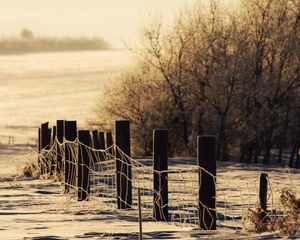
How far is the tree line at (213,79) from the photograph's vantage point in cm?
4184

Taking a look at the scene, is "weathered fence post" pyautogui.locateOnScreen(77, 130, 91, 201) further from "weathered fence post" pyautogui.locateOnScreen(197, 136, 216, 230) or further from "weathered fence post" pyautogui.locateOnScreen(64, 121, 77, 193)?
"weathered fence post" pyautogui.locateOnScreen(197, 136, 216, 230)

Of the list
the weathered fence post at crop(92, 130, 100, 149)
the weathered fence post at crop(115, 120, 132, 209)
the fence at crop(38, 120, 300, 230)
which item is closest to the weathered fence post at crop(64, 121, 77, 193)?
the fence at crop(38, 120, 300, 230)

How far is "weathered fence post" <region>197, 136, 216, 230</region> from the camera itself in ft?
39.4

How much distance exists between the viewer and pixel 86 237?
1120 centimetres

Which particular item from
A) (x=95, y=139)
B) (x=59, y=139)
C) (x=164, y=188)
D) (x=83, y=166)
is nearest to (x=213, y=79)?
(x=95, y=139)

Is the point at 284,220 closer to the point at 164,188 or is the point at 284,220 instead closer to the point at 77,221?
the point at 164,188

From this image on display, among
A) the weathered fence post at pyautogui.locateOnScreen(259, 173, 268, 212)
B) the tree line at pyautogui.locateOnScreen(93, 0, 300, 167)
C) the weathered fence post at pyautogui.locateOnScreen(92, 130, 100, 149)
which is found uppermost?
the tree line at pyautogui.locateOnScreen(93, 0, 300, 167)

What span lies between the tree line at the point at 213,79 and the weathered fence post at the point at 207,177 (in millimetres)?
29419

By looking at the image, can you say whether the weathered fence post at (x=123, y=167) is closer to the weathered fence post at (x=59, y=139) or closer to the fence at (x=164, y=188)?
the fence at (x=164, y=188)

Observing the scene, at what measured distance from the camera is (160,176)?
1320 cm

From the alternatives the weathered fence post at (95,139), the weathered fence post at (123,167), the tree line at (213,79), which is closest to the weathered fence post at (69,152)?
the weathered fence post at (123,167)

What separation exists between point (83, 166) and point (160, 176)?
12.7 ft

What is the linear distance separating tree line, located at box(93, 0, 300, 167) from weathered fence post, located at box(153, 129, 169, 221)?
28.1 metres

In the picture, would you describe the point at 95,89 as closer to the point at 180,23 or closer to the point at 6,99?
the point at 6,99
